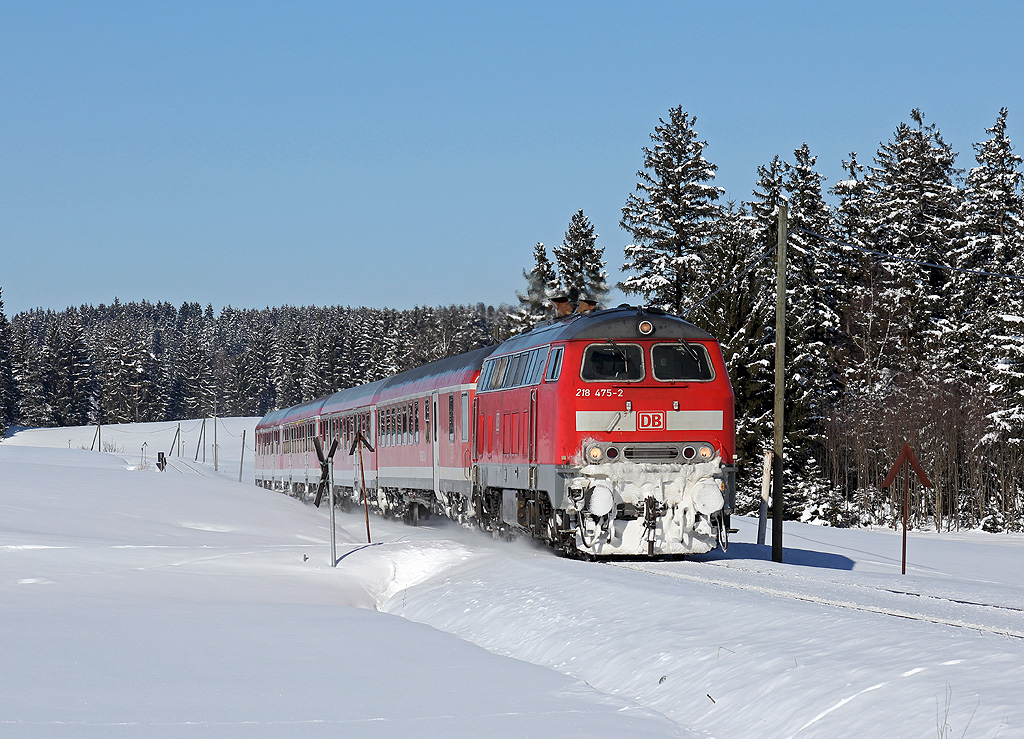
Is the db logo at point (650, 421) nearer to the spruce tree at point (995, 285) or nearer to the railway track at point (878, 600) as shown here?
the railway track at point (878, 600)

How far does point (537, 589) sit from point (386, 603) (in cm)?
345

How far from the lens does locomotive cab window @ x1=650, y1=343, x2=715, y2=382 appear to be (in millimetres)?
16891

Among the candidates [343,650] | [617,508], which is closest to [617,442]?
[617,508]

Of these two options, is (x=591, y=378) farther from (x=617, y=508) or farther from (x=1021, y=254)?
(x=1021, y=254)

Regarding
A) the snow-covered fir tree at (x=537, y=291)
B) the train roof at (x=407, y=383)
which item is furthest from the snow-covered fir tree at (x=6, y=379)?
the train roof at (x=407, y=383)

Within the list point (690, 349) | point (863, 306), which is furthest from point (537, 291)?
point (690, 349)

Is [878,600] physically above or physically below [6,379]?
below

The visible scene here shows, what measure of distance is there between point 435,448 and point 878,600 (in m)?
14.9

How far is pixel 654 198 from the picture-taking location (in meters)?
64.6

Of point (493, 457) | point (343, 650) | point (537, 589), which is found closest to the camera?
point (343, 650)

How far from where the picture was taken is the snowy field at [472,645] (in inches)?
Answer: 302

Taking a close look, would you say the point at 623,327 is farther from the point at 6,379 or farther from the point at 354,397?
the point at 6,379

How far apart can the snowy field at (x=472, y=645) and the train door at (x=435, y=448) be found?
5612 mm

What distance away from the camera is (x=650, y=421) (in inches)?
648
